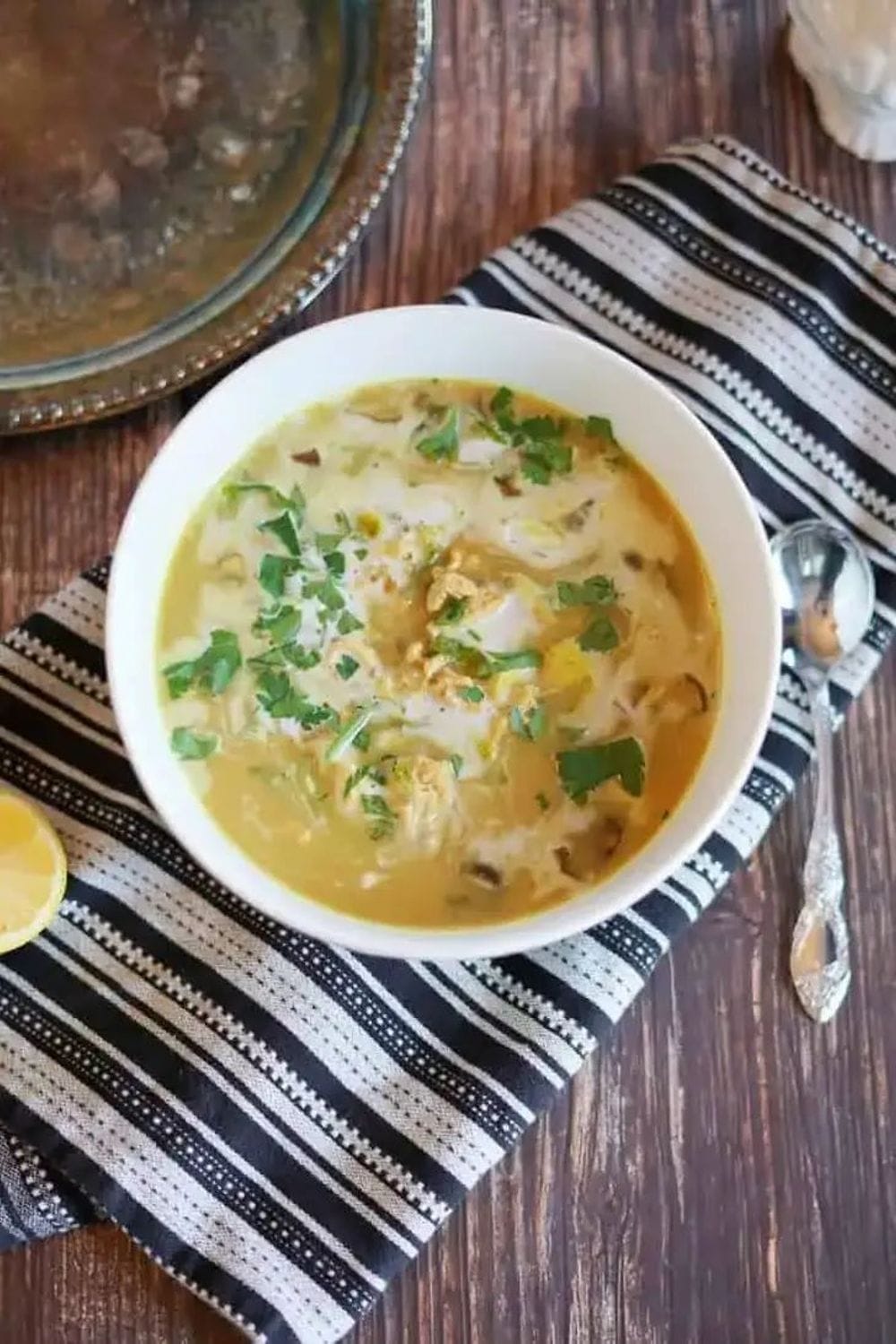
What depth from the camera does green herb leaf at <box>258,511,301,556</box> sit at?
140cm

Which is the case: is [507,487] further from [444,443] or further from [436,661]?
[436,661]

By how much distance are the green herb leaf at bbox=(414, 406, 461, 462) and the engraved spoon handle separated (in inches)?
15.4

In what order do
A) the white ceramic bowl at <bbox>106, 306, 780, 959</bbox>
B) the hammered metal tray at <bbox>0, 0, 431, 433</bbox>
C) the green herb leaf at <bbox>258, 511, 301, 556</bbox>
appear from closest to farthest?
1. the white ceramic bowl at <bbox>106, 306, 780, 959</bbox>
2. the green herb leaf at <bbox>258, 511, 301, 556</bbox>
3. the hammered metal tray at <bbox>0, 0, 431, 433</bbox>

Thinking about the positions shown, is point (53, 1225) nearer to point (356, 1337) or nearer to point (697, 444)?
point (356, 1337)

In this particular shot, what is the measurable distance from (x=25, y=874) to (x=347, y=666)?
12.2 inches

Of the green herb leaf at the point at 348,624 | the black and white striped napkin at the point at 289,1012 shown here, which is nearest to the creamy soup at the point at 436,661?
the green herb leaf at the point at 348,624

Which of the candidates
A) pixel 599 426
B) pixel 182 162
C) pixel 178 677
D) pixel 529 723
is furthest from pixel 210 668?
pixel 182 162

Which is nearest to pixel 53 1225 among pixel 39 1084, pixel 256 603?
pixel 39 1084

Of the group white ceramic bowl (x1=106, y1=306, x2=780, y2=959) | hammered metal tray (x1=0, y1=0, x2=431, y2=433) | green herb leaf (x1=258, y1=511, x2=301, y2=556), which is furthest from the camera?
hammered metal tray (x1=0, y1=0, x2=431, y2=433)

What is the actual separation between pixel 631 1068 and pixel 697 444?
0.52m

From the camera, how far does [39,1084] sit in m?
1.41

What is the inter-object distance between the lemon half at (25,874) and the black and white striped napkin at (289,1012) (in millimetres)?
47

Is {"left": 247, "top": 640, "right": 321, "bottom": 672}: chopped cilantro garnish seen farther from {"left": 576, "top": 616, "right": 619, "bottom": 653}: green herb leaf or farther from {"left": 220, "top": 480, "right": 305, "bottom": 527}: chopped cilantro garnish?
{"left": 576, "top": 616, "right": 619, "bottom": 653}: green herb leaf

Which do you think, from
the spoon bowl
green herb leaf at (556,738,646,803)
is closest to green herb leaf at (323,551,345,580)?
green herb leaf at (556,738,646,803)
